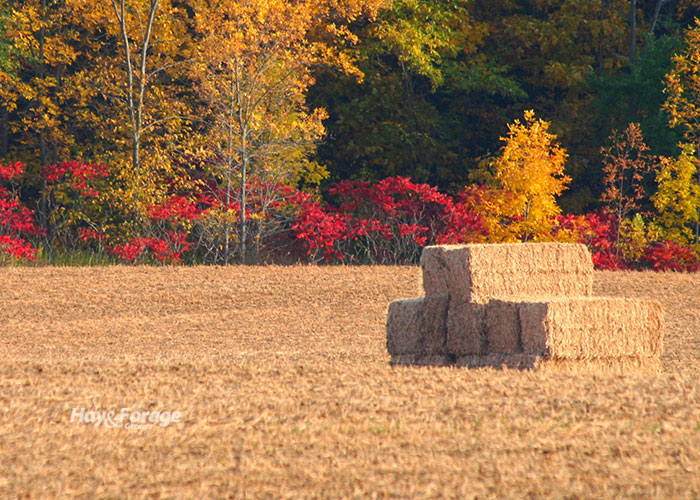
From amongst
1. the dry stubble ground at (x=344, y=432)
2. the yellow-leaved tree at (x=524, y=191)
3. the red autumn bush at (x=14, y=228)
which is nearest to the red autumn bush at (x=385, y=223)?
the yellow-leaved tree at (x=524, y=191)

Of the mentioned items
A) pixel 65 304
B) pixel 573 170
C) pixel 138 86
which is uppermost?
pixel 138 86

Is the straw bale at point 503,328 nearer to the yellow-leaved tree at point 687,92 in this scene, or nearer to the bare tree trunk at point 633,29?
the yellow-leaved tree at point 687,92

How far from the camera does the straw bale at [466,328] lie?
24.2 feet

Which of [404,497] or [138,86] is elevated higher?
[138,86]

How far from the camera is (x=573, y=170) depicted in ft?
64.2

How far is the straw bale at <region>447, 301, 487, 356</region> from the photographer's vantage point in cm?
739

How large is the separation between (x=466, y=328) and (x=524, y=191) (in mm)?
8546

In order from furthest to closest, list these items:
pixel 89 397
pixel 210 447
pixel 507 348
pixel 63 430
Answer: pixel 507 348 → pixel 89 397 → pixel 63 430 → pixel 210 447

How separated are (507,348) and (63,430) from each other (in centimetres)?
372

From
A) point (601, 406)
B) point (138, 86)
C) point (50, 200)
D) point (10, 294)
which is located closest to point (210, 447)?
point (601, 406)

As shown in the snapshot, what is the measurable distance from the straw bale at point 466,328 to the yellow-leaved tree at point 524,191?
8.23m

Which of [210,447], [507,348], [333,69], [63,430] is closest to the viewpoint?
[210,447]

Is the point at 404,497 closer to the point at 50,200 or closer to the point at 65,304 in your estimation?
the point at 65,304

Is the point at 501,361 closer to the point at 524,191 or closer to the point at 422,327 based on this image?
the point at 422,327
